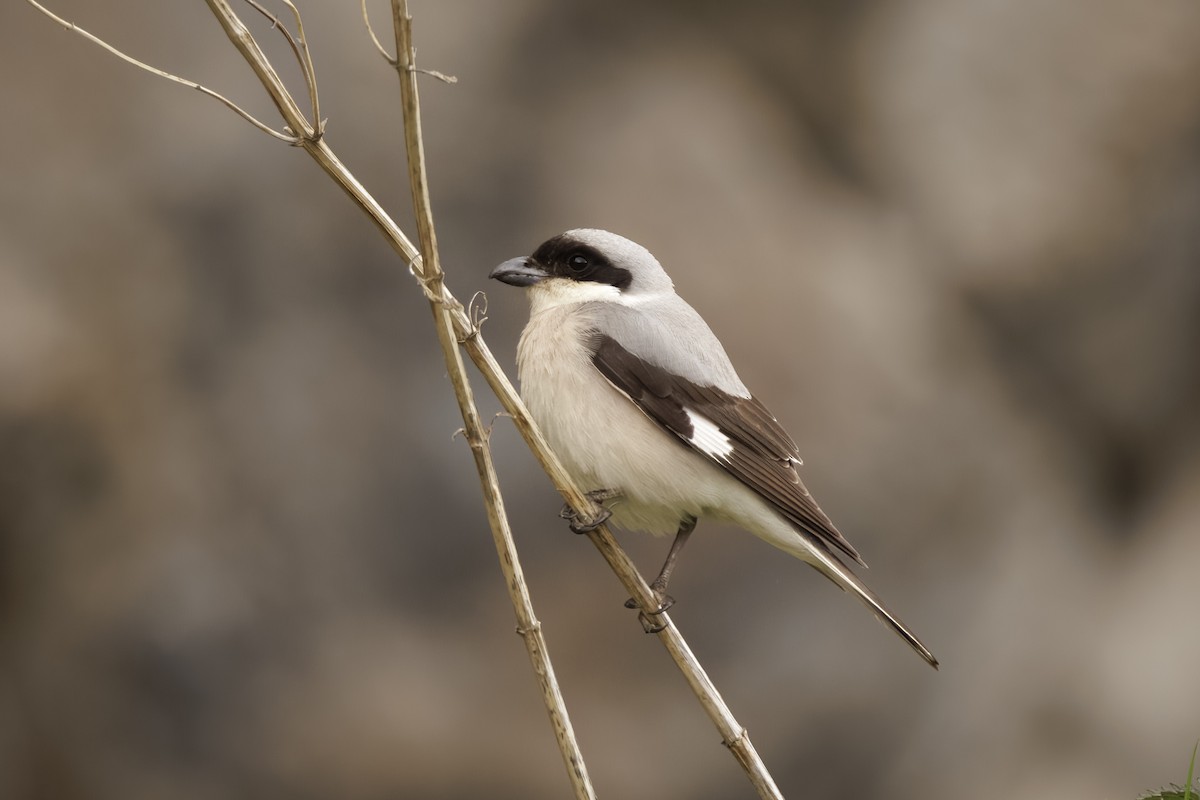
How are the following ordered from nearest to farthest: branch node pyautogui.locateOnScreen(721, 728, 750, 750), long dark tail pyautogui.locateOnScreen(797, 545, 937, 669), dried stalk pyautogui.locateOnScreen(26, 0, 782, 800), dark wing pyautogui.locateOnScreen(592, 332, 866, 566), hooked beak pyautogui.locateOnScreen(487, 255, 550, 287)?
1. dried stalk pyautogui.locateOnScreen(26, 0, 782, 800)
2. branch node pyautogui.locateOnScreen(721, 728, 750, 750)
3. long dark tail pyautogui.locateOnScreen(797, 545, 937, 669)
4. dark wing pyautogui.locateOnScreen(592, 332, 866, 566)
5. hooked beak pyautogui.locateOnScreen(487, 255, 550, 287)

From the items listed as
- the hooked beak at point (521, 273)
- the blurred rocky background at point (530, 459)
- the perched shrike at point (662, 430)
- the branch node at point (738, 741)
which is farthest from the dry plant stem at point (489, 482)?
the blurred rocky background at point (530, 459)

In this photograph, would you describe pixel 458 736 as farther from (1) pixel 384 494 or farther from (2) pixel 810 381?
(2) pixel 810 381

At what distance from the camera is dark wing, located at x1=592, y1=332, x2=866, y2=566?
2.18 meters

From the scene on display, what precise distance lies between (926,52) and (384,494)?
2.70 meters

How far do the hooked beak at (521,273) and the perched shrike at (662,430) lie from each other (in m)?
0.10

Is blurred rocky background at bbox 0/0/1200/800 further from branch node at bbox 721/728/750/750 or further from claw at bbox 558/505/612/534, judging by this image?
branch node at bbox 721/728/750/750

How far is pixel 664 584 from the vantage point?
2191mm

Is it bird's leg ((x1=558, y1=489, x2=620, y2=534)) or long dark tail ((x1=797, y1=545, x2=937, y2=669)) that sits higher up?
long dark tail ((x1=797, y1=545, x2=937, y2=669))

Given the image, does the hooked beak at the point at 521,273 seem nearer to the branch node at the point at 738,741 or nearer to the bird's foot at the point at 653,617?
the bird's foot at the point at 653,617

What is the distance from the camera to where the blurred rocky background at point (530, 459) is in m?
3.88

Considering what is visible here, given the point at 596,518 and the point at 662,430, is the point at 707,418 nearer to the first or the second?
the point at 662,430

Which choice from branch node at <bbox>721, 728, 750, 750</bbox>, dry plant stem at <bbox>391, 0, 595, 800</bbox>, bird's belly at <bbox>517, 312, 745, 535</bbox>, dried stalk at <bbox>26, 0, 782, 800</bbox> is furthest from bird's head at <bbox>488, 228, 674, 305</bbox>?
branch node at <bbox>721, 728, 750, 750</bbox>

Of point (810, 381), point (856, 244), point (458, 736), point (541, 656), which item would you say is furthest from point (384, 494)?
point (541, 656)

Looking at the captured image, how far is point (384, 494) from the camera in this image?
399 centimetres
